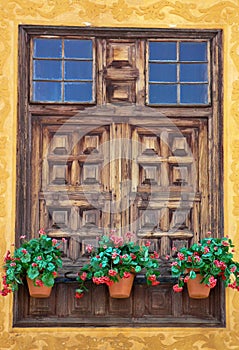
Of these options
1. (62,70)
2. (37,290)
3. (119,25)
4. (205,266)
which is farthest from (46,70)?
(205,266)

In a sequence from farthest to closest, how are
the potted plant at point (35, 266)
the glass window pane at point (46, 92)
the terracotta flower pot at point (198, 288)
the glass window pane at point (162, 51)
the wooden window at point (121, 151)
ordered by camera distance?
the glass window pane at point (162, 51), the glass window pane at point (46, 92), the wooden window at point (121, 151), the terracotta flower pot at point (198, 288), the potted plant at point (35, 266)

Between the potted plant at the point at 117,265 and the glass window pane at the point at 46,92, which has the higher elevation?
the glass window pane at the point at 46,92

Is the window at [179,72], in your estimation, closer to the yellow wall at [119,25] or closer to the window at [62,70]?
the yellow wall at [119,25]

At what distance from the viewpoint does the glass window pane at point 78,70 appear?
968cm

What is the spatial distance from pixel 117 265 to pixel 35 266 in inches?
24.9

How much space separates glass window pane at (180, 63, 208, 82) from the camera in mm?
9750

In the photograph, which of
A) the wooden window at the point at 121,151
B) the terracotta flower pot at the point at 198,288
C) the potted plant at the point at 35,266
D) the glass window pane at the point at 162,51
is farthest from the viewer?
the glass window pane at the point at 162,51

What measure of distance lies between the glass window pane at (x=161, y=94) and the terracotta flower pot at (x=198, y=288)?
59.8 inches

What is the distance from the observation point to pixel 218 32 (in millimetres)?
9734

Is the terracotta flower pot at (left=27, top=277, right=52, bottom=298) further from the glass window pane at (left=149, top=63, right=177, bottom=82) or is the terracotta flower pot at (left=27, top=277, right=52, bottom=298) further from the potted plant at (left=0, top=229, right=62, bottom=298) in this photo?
the glass window pane at (left=149, top=63, right=177, bottom=82)

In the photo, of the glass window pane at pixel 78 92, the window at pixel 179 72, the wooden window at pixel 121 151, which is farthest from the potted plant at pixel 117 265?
the window at pixel 179 72

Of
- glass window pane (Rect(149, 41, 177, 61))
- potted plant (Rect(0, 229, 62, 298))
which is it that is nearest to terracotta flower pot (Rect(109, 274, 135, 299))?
potted plant (Rect(0, 229, 62, 298))

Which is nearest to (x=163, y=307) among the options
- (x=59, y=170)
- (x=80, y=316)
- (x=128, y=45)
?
(x=80, y=316)

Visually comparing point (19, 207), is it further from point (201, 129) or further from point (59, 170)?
point (201, 129)
